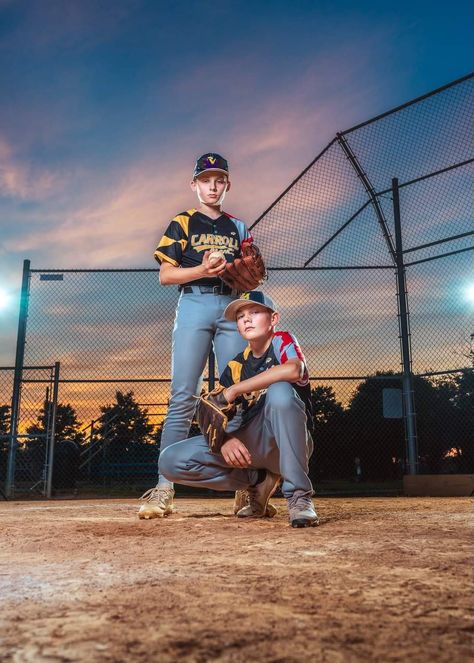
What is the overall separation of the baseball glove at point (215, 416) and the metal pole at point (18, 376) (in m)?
4.49

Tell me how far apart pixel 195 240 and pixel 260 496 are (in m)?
1.70

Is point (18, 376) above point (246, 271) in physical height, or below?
below

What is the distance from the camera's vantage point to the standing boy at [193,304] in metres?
3.49

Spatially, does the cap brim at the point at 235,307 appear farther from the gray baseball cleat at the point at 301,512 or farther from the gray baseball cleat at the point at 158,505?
the gray baseball cleat at the point at 158,505

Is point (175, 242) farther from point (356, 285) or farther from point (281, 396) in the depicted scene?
point (356, 285)

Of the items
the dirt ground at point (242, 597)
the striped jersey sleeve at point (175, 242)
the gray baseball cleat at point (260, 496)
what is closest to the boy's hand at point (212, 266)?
the striped jersey sleeve at point (175, 242)

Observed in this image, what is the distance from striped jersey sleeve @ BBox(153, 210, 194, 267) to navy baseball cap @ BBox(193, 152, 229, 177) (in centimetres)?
30

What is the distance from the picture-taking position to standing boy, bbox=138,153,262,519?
11.4 feet

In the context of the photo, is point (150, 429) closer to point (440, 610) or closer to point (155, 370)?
point (155, 370)

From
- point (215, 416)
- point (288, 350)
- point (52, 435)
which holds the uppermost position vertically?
point (288, 350)

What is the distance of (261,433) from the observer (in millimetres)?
2959

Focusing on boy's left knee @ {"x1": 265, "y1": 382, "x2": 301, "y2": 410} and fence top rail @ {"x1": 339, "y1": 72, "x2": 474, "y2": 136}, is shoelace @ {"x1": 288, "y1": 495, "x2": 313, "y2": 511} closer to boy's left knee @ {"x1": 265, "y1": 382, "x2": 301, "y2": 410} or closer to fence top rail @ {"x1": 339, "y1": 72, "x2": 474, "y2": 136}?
boy's left knee @ {"x1": 265, "y1": 382, "x2": 301, "y2": 410}

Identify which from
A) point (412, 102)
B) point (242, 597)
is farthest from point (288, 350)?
point (412, 102)

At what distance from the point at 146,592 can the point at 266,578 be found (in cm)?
34
